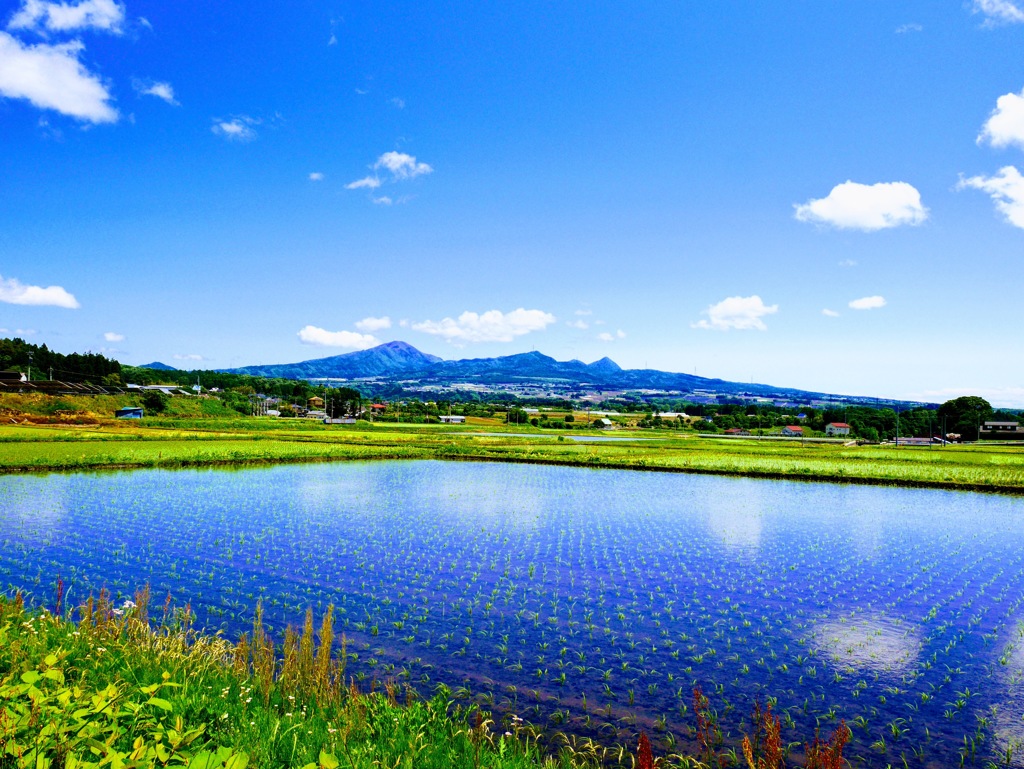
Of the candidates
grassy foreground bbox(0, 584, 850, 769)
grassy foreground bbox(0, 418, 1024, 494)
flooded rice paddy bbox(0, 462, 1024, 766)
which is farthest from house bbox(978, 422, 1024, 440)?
grassy foreground bbox(0, 584, 850, 769)

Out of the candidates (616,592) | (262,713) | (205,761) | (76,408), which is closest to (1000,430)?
(616,592)

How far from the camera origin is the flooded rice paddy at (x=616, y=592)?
802cm

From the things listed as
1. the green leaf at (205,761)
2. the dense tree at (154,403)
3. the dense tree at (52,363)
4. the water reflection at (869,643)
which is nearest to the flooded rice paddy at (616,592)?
the water reflection at (869,643)

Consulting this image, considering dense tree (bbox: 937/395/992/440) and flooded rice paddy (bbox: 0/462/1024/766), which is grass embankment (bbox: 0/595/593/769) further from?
dense tree (bbox: 937/395/992/440)

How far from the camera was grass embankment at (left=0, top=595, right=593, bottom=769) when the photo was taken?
13.0 feet

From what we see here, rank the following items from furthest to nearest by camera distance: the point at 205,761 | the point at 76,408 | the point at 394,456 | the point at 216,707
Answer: the point at 76,408, the point at 394,456, the point at 216,707, the point at 205,761

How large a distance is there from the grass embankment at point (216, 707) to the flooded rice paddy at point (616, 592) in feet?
4.75

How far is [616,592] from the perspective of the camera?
12.8 metres

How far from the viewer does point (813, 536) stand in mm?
19297

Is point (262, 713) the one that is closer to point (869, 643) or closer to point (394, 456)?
point (869, 643)

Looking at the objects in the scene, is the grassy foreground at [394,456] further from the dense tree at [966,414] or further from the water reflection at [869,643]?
the dense tree at [966,414]

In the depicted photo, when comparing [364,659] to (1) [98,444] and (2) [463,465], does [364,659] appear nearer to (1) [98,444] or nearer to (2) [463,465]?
(2) [463,465]

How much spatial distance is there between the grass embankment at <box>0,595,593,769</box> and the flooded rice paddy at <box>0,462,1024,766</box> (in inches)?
57.0

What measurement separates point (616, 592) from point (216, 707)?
347 inches
